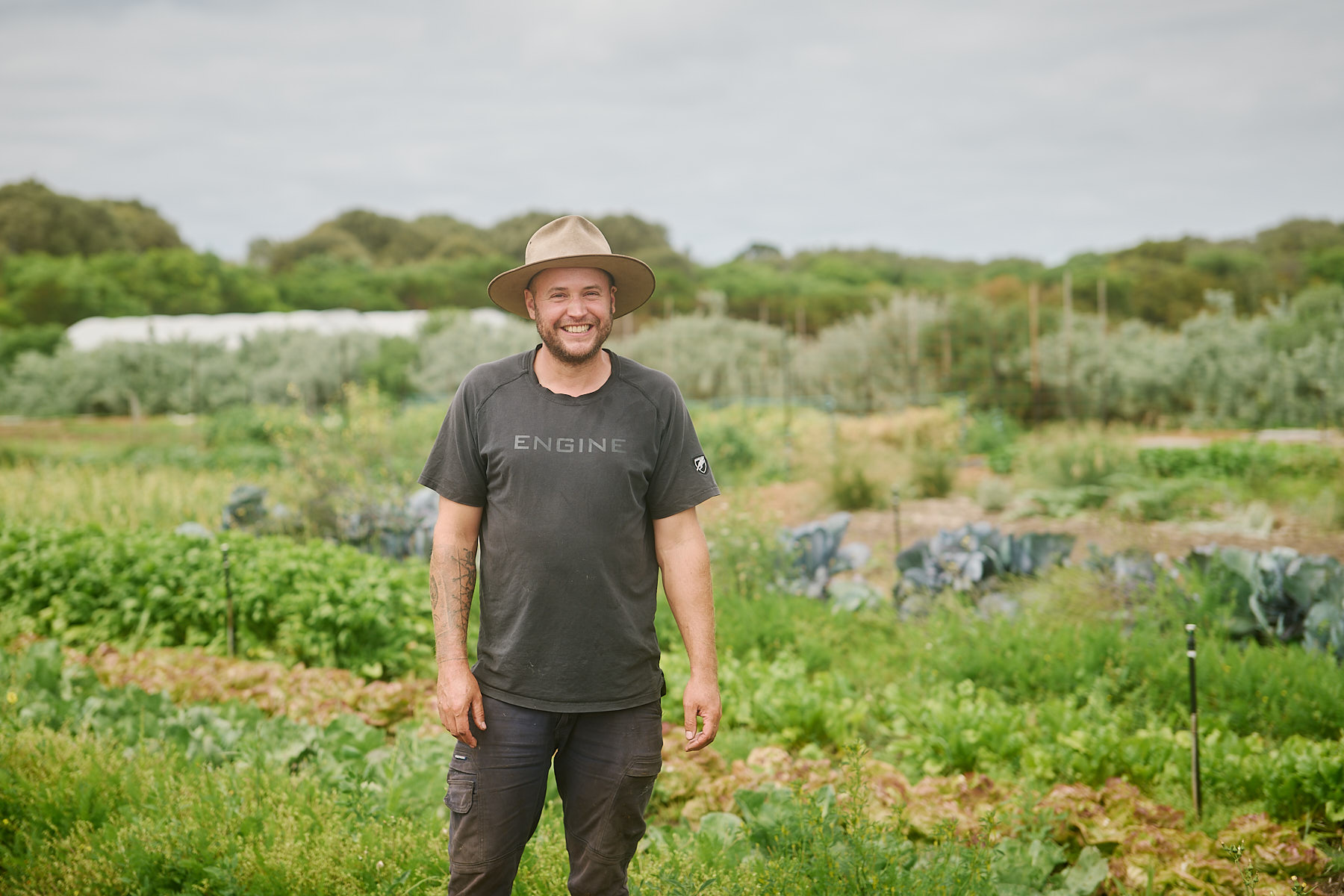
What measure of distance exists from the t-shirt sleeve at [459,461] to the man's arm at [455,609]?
0.04 metres

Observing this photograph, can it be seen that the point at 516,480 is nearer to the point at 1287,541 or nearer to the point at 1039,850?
the point at 1039,850

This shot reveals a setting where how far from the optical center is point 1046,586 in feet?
15.4

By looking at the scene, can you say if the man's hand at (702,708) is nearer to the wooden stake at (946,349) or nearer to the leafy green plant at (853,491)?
the leafy green plant at (853,491)

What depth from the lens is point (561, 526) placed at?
205 cm

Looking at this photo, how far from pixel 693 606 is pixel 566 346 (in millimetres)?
650

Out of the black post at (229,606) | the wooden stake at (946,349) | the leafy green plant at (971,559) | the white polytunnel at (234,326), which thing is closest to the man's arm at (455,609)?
the black post at (229,606)

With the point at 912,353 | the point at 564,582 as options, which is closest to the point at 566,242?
the point at 564,582

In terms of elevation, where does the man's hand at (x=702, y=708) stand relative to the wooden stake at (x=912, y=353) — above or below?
below

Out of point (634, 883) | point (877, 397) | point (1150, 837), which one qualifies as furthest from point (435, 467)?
point (877, 397)

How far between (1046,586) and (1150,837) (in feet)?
7.09

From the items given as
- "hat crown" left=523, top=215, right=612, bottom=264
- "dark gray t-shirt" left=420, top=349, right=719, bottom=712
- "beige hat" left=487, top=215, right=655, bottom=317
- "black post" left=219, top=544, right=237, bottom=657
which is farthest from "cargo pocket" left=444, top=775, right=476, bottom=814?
"black post" left=219, top=544, right=237, bottom=657

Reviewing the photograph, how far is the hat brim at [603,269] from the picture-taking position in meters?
2.11

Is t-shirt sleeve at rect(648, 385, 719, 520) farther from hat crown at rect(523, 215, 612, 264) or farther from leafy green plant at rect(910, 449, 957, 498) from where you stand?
leafy green plant at rect(910, 449, 957, 498)

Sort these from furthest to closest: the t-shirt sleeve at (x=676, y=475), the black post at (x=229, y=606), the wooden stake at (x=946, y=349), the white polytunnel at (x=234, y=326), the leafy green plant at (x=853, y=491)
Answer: the white polytunnel at (x=234, y=326) < the wooden stake at (x=946, y=349) < the leafy green plant at (x=853, y=491) < the black post at (x=229, y=606) < the t-shirt sleeve at (x=676, y=475)
